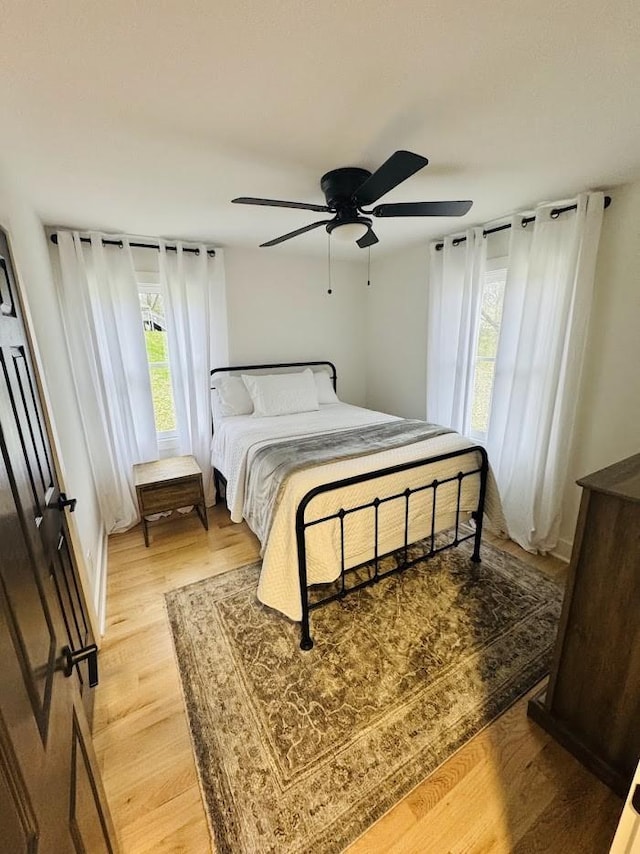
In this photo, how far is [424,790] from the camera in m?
1.28

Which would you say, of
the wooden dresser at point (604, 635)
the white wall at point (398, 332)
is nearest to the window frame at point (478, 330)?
the white wall at point (398, 332)

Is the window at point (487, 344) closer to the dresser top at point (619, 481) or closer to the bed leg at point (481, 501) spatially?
the bed leg at point (481, 501)

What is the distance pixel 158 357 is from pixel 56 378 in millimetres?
1162

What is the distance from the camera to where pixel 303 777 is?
1.31 metres

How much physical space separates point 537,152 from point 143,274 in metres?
2.83

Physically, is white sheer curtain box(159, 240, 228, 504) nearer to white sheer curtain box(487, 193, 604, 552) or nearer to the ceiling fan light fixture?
the ceiling fan light fixture

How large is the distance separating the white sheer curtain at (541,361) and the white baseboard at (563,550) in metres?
0.05

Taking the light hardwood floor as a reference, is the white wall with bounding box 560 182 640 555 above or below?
above

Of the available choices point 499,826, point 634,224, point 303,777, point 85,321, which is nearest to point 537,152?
point 634,224

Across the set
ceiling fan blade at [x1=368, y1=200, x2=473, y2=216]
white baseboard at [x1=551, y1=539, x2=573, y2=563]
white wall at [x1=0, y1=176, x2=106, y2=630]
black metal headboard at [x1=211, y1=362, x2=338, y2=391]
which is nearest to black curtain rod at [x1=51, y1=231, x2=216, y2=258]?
white wall at [x1=0, y1=176, x2=106, y2=630]

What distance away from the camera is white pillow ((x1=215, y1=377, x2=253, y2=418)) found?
127 inches

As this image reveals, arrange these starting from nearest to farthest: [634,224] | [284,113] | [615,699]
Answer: [615,699] → [284,113] → [634,224]

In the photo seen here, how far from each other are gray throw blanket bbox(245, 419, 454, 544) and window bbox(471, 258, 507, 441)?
756 mm

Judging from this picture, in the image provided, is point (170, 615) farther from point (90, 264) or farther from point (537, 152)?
point (537, 152)
